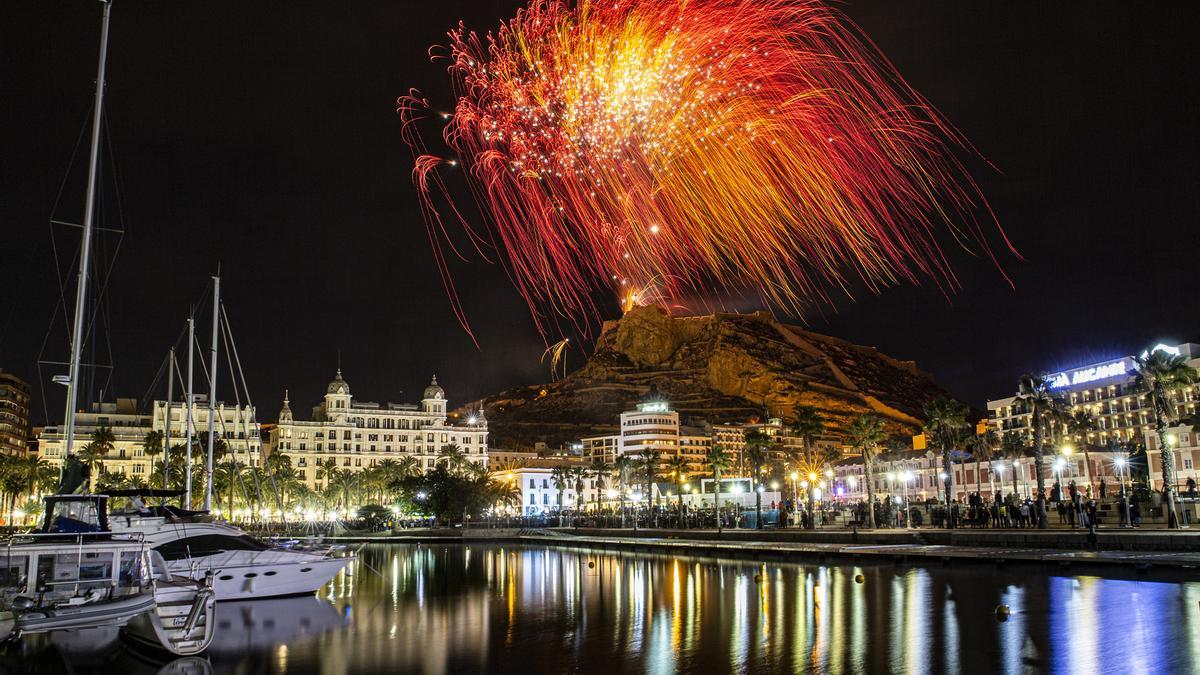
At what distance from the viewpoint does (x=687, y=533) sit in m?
71.1

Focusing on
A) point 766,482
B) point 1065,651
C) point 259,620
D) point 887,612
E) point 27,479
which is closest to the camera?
point 1065,651

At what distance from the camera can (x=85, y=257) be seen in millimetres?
29188

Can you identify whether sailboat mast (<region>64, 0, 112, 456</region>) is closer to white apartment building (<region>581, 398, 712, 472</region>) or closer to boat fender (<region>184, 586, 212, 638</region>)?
boat fender (<region>184, 586, 212, 638</region>)

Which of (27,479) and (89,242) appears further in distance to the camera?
(27,479)

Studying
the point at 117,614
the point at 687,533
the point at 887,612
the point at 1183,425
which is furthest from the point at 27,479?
the point at 1183,425

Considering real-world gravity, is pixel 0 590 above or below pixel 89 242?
below

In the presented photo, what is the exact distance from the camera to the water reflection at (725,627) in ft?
68.1

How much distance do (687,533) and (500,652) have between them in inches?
1948

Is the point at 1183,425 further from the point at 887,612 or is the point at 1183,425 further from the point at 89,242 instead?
the point at 89,242

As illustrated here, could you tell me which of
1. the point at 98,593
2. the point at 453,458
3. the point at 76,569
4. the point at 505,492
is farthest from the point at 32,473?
the point at 98,593

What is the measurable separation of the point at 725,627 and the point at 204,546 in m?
19.7

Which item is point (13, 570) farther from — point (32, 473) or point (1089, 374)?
point (1089, 374)

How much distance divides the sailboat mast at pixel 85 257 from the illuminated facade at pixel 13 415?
15239 cm

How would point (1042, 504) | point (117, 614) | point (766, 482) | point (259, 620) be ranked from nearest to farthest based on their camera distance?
point (117, 614)
point (259, 620)
point (1042, 504)
point (766, 482)
